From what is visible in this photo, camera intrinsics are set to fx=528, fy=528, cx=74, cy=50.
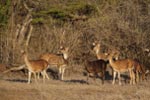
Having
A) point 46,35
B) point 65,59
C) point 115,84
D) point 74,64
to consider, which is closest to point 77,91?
point 115,84

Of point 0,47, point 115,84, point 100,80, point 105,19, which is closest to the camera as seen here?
point 115,84

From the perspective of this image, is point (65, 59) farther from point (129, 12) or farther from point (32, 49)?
point (129, 12)

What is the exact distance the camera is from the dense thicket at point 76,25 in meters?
25.1

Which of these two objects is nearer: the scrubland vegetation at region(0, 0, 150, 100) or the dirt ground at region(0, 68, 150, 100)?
the dirt ground at region(0, 68, 150, 100)

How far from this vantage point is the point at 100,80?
21625mm

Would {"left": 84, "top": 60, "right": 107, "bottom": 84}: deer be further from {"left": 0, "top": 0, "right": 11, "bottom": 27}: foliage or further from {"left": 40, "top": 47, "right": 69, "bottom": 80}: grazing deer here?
{"left": 0, "top": 0, "right": 11, "bottom": 27}: foliage

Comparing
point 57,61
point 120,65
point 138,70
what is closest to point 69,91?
point 120,65

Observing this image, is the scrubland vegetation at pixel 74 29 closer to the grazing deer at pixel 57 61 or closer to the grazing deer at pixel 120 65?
the grazing deer at pixel 57 61

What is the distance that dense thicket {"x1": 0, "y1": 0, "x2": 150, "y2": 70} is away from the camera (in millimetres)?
25109

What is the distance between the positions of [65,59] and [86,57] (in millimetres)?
3331

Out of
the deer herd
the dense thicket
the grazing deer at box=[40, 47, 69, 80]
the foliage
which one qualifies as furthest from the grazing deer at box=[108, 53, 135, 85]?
the foliage

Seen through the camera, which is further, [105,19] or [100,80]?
[105,19]

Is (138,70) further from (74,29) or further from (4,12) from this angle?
(4,12)

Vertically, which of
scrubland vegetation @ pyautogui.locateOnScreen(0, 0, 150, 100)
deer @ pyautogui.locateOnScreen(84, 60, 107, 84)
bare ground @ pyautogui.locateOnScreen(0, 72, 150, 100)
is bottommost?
bare ground @ pyautogui.locateOnScreen(0, 72, 150, 100)
